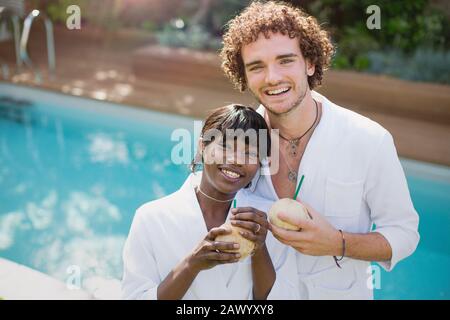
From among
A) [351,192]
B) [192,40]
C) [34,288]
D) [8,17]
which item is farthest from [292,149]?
[8,17]

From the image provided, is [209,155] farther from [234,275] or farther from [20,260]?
[20,260]

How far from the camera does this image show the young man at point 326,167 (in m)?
1.99

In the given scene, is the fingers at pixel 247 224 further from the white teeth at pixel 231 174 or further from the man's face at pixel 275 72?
the man's face at pixel 275 72

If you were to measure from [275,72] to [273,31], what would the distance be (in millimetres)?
159

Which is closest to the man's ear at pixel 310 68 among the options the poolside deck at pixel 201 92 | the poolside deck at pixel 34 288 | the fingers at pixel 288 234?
the fingers at pixel 288 234

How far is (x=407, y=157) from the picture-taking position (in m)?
4.97

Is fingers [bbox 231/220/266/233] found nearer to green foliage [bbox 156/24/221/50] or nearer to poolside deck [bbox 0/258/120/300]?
poolside deck [bbox 0/258/120/300]

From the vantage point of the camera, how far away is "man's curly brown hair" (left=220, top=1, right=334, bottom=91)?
211 cm

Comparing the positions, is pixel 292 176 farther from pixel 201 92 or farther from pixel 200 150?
pixel 201 92

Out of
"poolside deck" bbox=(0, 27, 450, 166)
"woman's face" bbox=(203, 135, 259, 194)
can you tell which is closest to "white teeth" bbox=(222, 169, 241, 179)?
"woman's face" bbox=(203, 135, 259, 194)

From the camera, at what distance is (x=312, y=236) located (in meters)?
1.85

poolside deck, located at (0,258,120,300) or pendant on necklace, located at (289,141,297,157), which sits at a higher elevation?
pendant on necklace, located at (289,141,297,157)
